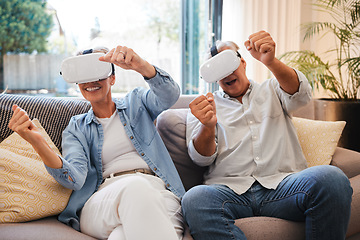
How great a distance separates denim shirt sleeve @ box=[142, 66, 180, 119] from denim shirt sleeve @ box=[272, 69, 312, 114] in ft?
1.53

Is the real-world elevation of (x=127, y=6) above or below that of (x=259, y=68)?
above

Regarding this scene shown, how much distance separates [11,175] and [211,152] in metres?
0.77

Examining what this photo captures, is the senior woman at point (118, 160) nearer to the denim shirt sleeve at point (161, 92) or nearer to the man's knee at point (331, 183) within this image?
the denim shirt sleeve at point (161, 92)

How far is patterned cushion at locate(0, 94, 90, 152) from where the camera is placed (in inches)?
65.4

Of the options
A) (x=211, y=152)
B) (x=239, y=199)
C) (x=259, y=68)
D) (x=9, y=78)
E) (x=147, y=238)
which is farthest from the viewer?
(x=9, y=78)

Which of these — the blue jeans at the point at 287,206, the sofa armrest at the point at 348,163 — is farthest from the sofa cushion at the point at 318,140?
the blue jeans at the point at 287,206

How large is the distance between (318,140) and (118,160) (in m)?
0.94

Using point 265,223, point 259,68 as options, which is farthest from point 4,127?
point 259,68

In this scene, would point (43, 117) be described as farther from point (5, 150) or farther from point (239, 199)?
point (239, 199)

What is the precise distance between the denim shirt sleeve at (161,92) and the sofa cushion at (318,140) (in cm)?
69

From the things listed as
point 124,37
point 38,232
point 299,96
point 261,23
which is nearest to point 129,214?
point 38,232

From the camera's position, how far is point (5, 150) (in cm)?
145

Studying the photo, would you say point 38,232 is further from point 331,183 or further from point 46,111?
point 331,183

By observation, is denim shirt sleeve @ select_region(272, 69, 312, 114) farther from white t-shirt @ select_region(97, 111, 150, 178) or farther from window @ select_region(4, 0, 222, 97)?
window @ select_region(4, 0, 222, 97)
